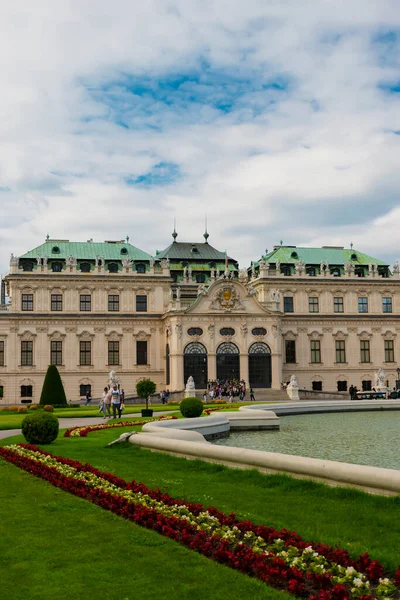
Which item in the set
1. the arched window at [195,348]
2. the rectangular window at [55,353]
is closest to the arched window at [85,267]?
the rectangular window at [55,353]

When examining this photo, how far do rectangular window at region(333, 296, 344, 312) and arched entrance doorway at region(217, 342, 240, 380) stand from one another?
13.2m

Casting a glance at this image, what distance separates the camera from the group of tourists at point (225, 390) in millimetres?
60062

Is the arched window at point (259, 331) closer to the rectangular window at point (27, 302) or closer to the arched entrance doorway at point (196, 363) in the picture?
the arched entrance doorway at point (196, 363)

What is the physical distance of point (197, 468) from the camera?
50.8ft

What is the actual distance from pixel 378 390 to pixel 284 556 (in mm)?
51533

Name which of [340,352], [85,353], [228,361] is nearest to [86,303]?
[85,353]

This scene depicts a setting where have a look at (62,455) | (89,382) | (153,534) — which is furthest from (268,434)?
(89,382)

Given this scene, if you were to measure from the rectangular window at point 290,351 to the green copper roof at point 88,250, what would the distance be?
16765 mm

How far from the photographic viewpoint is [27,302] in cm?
6750

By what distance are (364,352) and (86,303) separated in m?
29.2

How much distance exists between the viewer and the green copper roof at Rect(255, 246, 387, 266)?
2926 inches

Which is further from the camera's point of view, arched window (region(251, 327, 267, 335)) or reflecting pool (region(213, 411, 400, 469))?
arched window (region(251, 327, 267, 335))

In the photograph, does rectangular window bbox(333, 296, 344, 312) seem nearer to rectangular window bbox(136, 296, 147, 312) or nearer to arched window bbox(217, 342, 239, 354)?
arched window bbox(217, 342, 239, 354)

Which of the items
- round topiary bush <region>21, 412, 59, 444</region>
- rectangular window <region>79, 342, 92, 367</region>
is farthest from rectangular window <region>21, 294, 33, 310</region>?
round topiary bush <region>21, 412, 59, 444</region>
